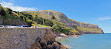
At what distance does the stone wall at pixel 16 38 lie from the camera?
13894 mm

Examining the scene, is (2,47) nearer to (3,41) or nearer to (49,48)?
(3,41)

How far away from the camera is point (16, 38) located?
15.6m

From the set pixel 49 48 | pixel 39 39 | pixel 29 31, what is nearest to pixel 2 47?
pixel 29 31

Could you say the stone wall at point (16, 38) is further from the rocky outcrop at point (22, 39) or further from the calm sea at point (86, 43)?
the calm sea at point (86, 43)

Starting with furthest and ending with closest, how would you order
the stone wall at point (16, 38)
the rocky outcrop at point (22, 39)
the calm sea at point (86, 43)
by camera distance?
the calm sea at point (86, 43)
the rocky outcrop at point (22, 39)
the stone wall at point (16, 38)

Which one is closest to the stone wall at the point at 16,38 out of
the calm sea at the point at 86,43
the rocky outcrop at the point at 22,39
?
the rocky outcrop at the point at 22,39


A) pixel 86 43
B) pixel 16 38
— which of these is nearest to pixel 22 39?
pixel 16 38

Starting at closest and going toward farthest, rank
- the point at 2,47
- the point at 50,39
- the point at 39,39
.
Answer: the point at 2,47 < the point at 39,39 < the point at 50,39

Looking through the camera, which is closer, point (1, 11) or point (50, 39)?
point (50, 39)

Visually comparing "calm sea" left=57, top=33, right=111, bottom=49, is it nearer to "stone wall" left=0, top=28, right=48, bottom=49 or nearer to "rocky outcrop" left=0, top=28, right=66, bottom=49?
"rocky outcrop" left=0, top=28, right=66, bottom=49

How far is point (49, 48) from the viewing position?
21906mm

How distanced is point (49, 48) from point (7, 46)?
9.93 m

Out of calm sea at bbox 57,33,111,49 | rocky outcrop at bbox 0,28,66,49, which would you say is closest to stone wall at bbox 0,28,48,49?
rocky outcrop at bbox 0,28,66,49

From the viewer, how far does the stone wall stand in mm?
13894
